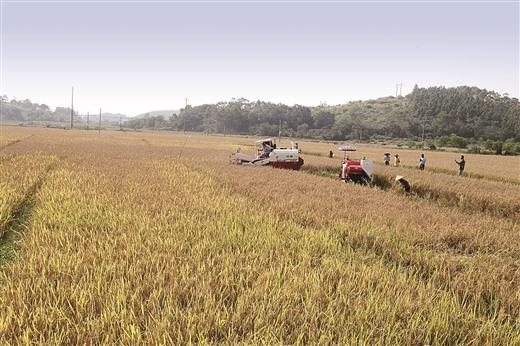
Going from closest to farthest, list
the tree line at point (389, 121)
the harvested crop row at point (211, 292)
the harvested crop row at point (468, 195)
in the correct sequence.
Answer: the harvested crop row at point (211, 292) < the harvested crop row at point (468, 195) < the tree line at point (389, 121)

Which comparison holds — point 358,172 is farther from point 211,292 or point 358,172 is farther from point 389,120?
point 389,120

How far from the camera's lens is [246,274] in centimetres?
396

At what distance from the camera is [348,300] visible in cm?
331

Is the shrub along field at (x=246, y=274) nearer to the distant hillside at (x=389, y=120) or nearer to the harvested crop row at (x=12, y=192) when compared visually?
the harvested crop row at (x=12, y=192)

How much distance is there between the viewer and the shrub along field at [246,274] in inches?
112

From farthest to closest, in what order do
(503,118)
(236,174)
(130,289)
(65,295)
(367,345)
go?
(503,118), (236,174), (130,289), (65,295), (367,345)

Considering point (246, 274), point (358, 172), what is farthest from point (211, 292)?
point (358, 172)

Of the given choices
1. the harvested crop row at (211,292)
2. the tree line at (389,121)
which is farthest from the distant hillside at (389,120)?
the harvested crop row at (211,292)

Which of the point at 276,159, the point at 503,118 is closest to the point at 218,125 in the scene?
the point at 503,118

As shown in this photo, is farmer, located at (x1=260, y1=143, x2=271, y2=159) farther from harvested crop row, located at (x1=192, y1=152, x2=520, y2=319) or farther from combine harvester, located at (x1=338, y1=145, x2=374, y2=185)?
harvested crop row, located at (x1=192, y1=152, x2=520, y2=319)

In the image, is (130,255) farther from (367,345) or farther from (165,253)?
(367,345)

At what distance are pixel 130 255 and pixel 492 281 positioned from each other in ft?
15.1

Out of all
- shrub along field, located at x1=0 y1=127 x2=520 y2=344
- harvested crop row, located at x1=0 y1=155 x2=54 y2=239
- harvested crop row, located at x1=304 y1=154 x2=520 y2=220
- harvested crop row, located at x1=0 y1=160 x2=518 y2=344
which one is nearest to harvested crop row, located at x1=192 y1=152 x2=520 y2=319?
shrub along field, located at x1=0 y1=127 x2=520 y2=344

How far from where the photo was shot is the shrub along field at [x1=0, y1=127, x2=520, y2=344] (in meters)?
2.85
